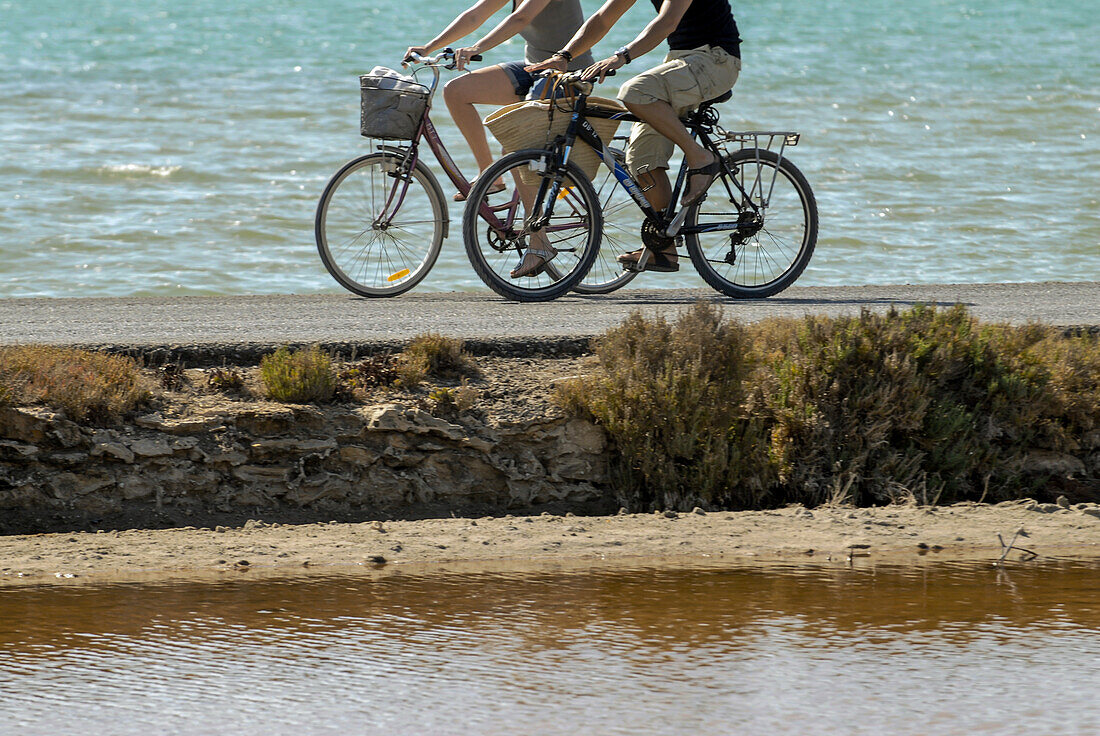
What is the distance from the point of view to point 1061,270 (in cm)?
1466

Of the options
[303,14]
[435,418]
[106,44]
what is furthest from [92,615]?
[303,14]

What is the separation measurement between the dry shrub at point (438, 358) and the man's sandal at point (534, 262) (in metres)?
1.97

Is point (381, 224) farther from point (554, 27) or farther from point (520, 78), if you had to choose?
point (554, 27)

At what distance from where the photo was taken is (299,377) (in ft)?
20.8

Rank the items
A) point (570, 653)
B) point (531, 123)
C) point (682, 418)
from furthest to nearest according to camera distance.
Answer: point (531, 123)
point (682, 418)
point (570, 653)

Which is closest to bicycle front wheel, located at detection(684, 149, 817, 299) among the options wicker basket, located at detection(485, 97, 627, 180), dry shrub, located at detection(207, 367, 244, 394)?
wicker basket, located at detection(485, 97, 627, 180)

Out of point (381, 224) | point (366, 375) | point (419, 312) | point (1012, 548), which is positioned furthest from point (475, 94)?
point (1012, 548)

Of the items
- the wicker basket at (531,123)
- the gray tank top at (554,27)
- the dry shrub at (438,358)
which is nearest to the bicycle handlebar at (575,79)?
the wicker basket at (531,123)

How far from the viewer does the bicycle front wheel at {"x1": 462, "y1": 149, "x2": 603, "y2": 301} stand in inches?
335

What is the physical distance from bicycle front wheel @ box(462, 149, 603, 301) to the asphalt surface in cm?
18

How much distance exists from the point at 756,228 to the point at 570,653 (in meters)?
5.12

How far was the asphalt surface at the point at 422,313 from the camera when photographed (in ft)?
23.6

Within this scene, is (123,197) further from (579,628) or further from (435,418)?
(579,628)

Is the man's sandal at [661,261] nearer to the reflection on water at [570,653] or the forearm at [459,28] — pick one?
the forearm at [459,28]
